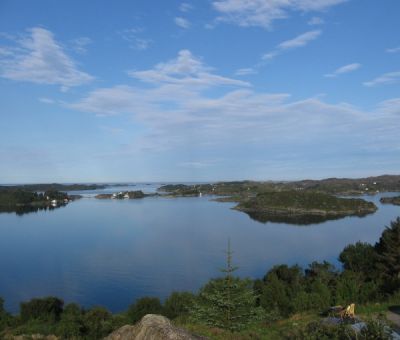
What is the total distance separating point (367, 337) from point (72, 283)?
Answer: 1532 inches

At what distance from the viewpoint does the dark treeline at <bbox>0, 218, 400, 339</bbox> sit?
920 cm

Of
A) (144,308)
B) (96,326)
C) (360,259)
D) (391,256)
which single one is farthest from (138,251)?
(96,326)

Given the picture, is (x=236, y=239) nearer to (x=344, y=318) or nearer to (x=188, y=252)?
(x=188, y=252)

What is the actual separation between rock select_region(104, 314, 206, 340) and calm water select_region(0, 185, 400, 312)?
2871cm

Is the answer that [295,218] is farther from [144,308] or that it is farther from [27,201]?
[27,201]

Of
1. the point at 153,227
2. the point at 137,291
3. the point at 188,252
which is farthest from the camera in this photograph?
the point at 153,227

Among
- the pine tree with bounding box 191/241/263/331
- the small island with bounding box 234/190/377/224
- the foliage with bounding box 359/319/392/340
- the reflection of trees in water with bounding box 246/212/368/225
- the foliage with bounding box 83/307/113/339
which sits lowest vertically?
the reflection of trees in water with bounding box 246/212/368/225

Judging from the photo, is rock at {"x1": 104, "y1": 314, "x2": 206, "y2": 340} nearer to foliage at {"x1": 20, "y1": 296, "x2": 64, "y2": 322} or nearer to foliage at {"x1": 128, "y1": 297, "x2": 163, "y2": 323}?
foliage at {"x1": 128, "y1": 297, "x2": 163, "y2": 323}

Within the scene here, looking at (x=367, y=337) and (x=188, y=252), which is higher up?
(x=367, y=337)

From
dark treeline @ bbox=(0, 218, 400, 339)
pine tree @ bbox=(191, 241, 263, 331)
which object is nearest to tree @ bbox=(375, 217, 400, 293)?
dark treeline @ bbox=(0, 218, 400, 339)

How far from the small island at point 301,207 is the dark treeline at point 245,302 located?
6354 centimetres

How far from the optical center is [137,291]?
36.5 metres

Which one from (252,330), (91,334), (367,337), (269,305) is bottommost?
(269,305)

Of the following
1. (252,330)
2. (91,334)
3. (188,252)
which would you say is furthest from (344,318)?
(188,252)
